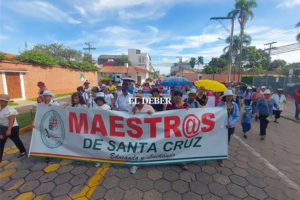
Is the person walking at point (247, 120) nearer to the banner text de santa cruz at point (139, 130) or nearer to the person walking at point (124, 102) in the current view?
the banner text de santa cruz at point (139, 130)

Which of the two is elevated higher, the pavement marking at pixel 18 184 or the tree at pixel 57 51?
the tree at pixel 57 51

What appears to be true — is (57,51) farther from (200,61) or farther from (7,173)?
(200,61)

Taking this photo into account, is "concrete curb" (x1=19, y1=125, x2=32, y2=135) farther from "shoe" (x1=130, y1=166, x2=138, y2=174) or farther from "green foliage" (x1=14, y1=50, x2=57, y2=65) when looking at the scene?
"green foliage" (x1=14, y1=50, x2=57, y2=65)

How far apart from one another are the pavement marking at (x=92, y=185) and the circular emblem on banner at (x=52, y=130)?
98 cm

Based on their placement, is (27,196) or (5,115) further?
(5,115)

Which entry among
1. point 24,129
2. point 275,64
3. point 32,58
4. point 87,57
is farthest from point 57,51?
point 275,64

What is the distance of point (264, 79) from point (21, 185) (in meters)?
21.3

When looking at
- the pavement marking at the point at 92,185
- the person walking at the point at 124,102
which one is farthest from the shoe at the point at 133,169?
the person walking at the point at 124,102

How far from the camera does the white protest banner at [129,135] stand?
2.85 metres

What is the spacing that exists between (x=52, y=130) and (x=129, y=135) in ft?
5.20

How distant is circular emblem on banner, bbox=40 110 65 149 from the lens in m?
2.95

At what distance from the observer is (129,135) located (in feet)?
9.40

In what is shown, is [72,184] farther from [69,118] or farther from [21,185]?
[69,118]

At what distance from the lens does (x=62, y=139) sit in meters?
2.94
